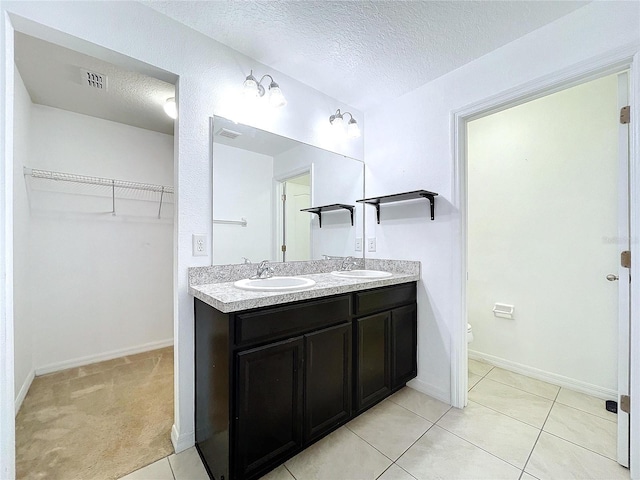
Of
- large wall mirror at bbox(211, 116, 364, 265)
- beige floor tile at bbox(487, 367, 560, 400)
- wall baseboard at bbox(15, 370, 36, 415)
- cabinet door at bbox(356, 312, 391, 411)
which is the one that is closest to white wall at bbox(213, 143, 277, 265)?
large wall mirror at bbox(211, 116, 364, 265)

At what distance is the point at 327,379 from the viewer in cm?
146

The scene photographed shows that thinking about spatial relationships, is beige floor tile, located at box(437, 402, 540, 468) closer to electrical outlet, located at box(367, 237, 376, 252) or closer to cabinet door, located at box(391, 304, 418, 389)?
cabinet door, located at box(391, 304, 418, 389)

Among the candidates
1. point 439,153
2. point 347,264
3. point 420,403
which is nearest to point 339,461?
point 420,403

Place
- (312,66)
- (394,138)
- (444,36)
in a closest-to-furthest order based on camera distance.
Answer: (444,36) < (312,66) < (394,138)

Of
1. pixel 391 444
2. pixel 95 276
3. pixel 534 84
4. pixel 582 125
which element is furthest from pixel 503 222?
pixel 95 276

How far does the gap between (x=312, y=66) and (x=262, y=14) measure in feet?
1.62

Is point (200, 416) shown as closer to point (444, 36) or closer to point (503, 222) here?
point (444, 36)

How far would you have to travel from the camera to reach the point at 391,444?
1.49 meters

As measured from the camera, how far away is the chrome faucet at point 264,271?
1.79 meters

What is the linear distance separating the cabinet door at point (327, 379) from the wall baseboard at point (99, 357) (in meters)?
2.25

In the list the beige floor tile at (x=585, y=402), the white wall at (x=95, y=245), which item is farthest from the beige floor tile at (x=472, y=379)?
the white wall at (x=95, y=245)

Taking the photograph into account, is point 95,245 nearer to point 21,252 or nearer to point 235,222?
point 21,252

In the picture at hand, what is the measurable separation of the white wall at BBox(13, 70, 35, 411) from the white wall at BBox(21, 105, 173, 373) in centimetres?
12

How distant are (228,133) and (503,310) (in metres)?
2.66
